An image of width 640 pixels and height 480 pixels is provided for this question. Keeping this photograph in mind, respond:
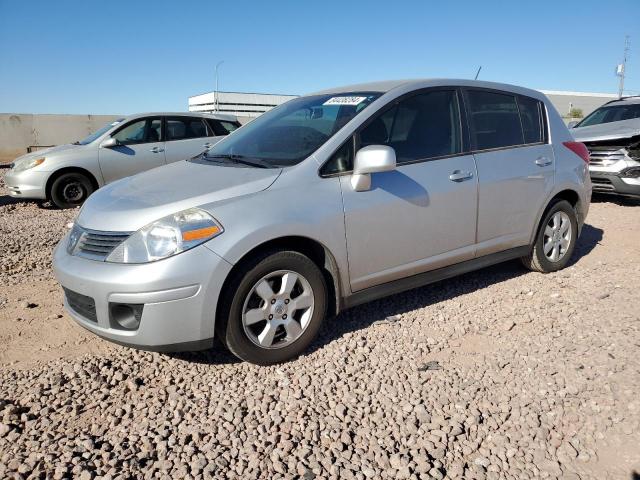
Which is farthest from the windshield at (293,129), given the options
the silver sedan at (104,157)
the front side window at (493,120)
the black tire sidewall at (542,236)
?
the silver sedan at (104,157)

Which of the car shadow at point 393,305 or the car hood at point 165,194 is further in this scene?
the car shadow at point 393,305

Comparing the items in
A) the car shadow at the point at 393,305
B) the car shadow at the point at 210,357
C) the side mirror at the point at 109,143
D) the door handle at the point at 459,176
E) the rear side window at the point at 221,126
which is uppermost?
the rear side window at the point at 221,126

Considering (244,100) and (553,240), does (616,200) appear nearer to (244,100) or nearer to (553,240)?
(553,240)

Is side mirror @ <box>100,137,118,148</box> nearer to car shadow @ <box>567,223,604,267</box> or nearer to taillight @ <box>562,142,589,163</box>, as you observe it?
taillight @ <box>562,142,589,163</box>

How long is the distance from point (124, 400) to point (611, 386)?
275cm

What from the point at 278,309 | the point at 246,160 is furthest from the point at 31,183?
the point at 278,309

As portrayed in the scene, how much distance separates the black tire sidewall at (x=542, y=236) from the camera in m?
4.66

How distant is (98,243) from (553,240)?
3950 millimetres

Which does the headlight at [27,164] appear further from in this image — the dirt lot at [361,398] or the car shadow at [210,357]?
the car shadow at [210,357]

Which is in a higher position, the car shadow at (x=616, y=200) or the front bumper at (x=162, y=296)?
the front bumper at (x=162, y=296)

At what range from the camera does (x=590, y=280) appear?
4684 mm

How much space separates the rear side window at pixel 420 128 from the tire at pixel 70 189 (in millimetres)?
6653

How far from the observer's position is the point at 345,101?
12.4 ft

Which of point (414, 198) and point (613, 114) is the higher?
point (613, 114)
